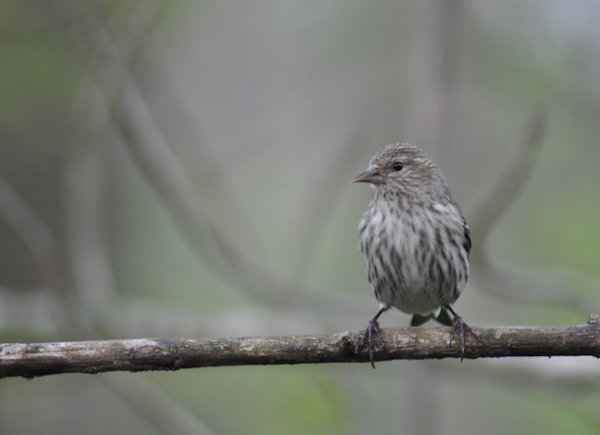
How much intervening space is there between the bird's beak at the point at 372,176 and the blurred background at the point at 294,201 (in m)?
0.67

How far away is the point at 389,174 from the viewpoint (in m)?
4.82

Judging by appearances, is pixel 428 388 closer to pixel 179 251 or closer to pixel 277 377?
pixel 277 377

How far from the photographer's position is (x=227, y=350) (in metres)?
3.19

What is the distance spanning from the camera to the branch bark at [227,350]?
123 inches

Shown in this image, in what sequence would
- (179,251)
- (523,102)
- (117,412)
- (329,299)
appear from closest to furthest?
(329,299) → (523,102) → (117,412) → (179,251)

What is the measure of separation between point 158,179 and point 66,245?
1738mm

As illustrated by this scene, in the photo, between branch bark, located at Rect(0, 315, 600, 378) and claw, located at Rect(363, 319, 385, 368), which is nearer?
branch bark, located at Rect(0, 315, 600, 378)

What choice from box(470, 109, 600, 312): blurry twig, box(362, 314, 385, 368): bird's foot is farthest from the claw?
box(470, 109, 600, 312): blurry twig

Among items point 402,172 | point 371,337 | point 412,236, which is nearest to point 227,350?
point 371,337

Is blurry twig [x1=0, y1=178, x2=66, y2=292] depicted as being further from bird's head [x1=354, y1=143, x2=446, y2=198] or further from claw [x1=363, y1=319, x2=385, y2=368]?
claw [x1=363, y1=319, x2=385, y2=368]

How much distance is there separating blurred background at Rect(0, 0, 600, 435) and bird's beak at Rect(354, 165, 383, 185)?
0.67 meters

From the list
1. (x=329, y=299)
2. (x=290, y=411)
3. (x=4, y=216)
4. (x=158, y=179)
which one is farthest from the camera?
(x=290, y=411)

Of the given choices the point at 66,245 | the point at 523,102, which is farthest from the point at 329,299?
the point at 523,102

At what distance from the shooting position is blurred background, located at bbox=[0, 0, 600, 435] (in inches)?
214
